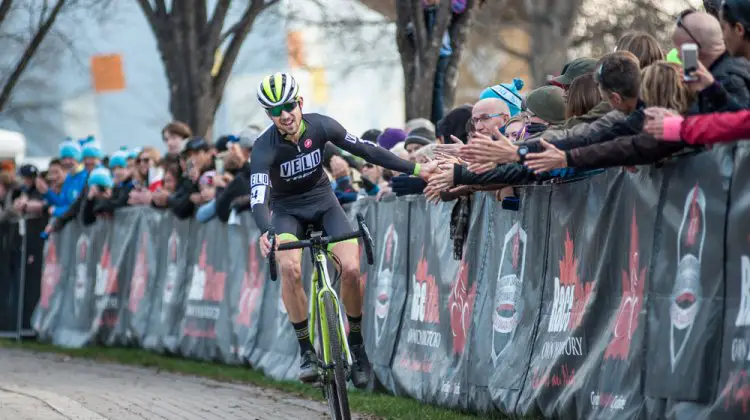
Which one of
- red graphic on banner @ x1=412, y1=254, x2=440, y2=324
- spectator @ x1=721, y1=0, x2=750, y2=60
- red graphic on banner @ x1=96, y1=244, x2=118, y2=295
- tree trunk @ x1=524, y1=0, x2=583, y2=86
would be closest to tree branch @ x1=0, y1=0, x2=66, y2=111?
red graphic on banner @ x1=96, y1=244, x2=118, y2=295

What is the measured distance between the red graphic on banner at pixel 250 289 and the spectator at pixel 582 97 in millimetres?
6740

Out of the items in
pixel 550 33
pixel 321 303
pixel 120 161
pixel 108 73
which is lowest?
pixel 321 303

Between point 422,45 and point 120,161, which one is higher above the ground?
point 422,45

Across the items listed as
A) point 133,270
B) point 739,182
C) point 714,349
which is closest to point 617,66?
point 739,182

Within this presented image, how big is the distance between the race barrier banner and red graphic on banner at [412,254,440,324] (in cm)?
2

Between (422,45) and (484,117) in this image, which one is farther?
(422,45)

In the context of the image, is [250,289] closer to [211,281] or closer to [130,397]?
[211,281]

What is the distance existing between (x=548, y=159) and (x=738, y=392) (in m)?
1.80

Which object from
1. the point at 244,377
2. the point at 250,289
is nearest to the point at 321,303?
the point at 244,377

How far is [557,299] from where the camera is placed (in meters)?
8.89

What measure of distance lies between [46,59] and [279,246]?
3265 cm

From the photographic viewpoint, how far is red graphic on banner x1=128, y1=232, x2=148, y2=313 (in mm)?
18141

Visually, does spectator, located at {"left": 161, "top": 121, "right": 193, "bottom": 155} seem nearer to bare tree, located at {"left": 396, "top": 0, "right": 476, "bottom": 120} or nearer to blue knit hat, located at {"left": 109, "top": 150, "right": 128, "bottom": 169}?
blue knit hat, located at {"left": 109, "top": 150, "right": 128, "bottom": 169}

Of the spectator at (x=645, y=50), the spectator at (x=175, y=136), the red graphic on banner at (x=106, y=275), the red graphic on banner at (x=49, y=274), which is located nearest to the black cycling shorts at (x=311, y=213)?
the spectator at (x=645, y=50)
